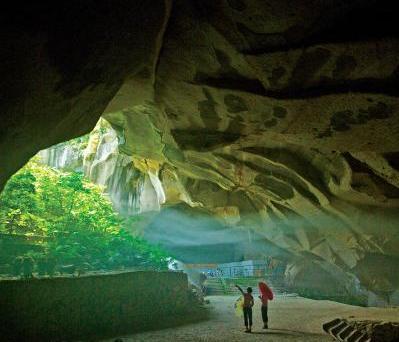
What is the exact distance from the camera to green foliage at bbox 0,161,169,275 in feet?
38.7

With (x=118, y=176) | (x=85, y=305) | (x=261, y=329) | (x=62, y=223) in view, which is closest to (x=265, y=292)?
(x=261, y=329)

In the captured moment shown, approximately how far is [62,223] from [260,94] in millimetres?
10471

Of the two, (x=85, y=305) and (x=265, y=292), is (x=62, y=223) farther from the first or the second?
(x=265, y=292)

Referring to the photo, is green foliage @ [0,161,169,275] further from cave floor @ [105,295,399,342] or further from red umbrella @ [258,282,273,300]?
red umbrella @ [258,282,273,300]

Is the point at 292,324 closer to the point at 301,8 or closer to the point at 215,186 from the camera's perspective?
the point at 215,186

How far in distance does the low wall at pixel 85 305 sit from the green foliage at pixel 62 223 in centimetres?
269

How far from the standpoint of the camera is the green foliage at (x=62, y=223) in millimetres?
11805

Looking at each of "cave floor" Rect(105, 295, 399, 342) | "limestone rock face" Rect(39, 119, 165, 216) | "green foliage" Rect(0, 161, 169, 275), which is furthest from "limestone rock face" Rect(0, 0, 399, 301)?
"limestone rock face" Rect(39, 119, 165, 216)

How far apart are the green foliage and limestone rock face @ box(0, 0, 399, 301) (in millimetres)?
4893

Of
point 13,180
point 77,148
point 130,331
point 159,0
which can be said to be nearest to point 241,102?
point 159,0

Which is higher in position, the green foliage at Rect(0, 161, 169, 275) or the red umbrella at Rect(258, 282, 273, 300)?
the green foliage at Rect(0, 161, 169, 275)

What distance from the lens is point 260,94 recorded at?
5.75 m

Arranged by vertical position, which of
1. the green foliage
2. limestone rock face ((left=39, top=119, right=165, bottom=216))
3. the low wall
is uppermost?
limestone rock face ((left=39, top=119, right=165, bottom=216))

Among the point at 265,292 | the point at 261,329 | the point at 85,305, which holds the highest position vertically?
the point at 265,292
